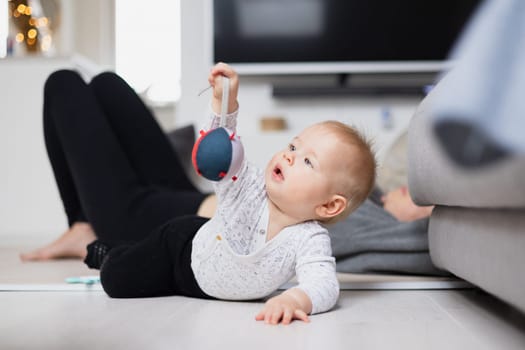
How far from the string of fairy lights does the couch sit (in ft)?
9.38

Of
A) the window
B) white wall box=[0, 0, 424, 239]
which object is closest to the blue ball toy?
white wall box=[0, 0, 424, 239]

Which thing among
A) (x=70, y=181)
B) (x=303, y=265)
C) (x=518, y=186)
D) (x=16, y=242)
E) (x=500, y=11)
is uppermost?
(x=500, y=11)

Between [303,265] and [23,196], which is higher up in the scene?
[303,265]

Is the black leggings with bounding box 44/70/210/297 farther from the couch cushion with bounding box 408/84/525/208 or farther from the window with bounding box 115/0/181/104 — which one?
the window with bounding box 115/0/181/104

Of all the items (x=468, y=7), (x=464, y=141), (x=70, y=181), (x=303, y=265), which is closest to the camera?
(x=464, y=141)

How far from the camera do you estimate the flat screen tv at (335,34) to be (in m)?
3.26

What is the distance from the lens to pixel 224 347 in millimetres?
811

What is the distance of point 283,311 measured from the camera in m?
0.96

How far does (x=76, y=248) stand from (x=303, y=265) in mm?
975

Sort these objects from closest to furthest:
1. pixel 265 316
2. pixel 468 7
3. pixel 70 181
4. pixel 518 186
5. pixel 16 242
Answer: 1. pixel 518 186
2. pixel 265 316
3. pixel 70 181
4. pixel 16 242
5. pixel 468 7

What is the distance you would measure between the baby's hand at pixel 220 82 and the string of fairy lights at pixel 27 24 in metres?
2.80

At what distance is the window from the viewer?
445cm

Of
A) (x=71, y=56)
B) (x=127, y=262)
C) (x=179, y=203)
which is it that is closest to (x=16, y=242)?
(x=71, y=56)

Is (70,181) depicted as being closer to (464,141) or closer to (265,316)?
(265,316)
